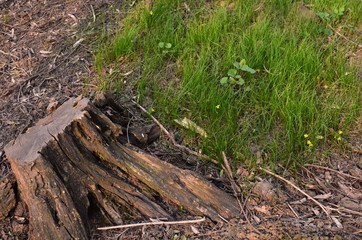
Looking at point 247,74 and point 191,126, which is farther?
point 247,74

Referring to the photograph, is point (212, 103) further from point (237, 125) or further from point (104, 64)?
point (104, 64)

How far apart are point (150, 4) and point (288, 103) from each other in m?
1.53

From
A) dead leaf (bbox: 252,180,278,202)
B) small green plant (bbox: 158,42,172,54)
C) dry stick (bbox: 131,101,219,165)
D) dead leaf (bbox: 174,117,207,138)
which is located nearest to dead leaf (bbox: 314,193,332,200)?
dead leaf (bbox: 252,180,278,202)

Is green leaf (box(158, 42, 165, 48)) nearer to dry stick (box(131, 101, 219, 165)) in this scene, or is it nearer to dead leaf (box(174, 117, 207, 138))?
dry stick (box(131, 101, 219, 165))

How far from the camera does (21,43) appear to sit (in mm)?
3910

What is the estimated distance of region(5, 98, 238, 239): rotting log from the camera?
2.52 m

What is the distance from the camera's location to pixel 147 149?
3.03 m

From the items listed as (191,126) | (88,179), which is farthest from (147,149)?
(88,179)

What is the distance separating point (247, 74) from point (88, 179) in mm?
1368

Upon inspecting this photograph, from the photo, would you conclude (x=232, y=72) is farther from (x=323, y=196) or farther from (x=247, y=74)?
(x=323, y=196)

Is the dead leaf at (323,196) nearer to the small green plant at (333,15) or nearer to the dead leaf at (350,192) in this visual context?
the dead leaf at (350,192)

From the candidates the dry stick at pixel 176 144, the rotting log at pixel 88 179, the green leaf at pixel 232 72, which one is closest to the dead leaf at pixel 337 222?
the rotting log at pixel 88 179

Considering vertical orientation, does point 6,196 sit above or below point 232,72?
below

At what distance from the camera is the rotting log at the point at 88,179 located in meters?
2.52
